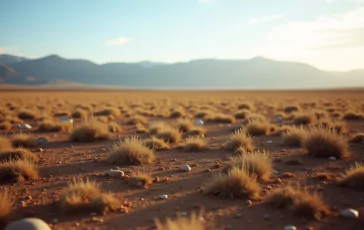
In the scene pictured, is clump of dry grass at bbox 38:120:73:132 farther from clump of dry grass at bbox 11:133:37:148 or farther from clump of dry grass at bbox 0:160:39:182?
clump of dry grass at bbox 0:160:39:182

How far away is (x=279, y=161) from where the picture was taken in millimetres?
9438

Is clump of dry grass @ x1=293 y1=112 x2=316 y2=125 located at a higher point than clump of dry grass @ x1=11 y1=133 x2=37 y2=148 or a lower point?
higher

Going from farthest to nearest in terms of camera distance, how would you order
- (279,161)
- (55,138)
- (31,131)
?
(31,131)
(55,138)
(279,161)

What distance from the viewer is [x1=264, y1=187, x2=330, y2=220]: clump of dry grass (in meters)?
5.46

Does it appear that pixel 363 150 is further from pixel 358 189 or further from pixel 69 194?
pixel 69 194

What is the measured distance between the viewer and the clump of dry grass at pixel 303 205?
546 centimetres

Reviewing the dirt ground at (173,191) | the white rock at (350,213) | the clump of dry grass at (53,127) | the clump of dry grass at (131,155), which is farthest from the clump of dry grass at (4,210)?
the clump of dry grass at (53,127)

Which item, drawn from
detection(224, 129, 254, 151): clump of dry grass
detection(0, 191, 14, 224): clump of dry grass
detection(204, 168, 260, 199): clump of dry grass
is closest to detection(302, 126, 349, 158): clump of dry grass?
detection(224, 129, 254, 151): clump of dry grass

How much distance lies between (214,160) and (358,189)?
4.01m

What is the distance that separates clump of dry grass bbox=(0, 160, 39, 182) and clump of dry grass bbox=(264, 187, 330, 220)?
567 centimetres

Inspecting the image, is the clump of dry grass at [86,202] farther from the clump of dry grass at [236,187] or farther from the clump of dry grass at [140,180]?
the clump of dry grass at [236,187]

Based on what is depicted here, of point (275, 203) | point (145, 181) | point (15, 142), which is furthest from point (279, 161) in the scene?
point (15, 142)

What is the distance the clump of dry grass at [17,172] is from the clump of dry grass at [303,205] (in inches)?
223

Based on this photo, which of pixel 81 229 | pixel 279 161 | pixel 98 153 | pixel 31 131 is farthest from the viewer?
pixel 31 131
